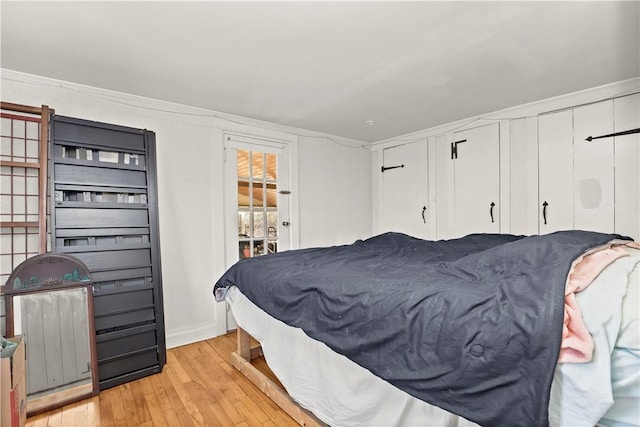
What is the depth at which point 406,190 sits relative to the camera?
4230mm

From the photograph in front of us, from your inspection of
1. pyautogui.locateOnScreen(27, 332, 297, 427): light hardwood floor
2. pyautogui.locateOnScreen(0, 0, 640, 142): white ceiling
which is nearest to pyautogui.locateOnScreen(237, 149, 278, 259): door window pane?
pyautogui.locateOnScreen(0, 0, 640, 142): white ceiling

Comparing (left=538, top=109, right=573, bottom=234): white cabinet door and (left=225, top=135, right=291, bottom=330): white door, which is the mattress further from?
(left=538, top=109, right=573, bottom=234): white cabinet door

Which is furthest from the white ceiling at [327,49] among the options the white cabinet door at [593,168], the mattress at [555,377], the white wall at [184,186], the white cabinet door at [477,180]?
the mattress at [555,377]

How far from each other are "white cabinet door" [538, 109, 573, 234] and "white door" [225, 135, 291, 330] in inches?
105

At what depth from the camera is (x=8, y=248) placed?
2.17 metres

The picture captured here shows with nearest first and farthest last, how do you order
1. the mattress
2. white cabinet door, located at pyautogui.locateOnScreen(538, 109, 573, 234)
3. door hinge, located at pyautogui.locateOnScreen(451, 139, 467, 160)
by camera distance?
the mattress, white cabinet door, located at pyautogui.locateOnScreen(538, 109, 573, 234), door hinge, located at pyautogui.locateOnScreen(451, 139, 467, 160)

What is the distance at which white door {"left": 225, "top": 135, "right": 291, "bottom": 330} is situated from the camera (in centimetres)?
330

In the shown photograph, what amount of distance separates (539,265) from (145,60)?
99.8 inches

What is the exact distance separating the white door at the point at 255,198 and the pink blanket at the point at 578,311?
2.89 metres

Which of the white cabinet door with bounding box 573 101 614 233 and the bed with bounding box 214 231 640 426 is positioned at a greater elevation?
the white cabinet door with bounding box 573 101 614 233

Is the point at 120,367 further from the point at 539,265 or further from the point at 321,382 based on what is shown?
the point at 539,265

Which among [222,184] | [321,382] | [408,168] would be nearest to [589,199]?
[408,168]

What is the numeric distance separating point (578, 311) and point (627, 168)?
258 centimetres

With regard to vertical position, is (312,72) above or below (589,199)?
above
